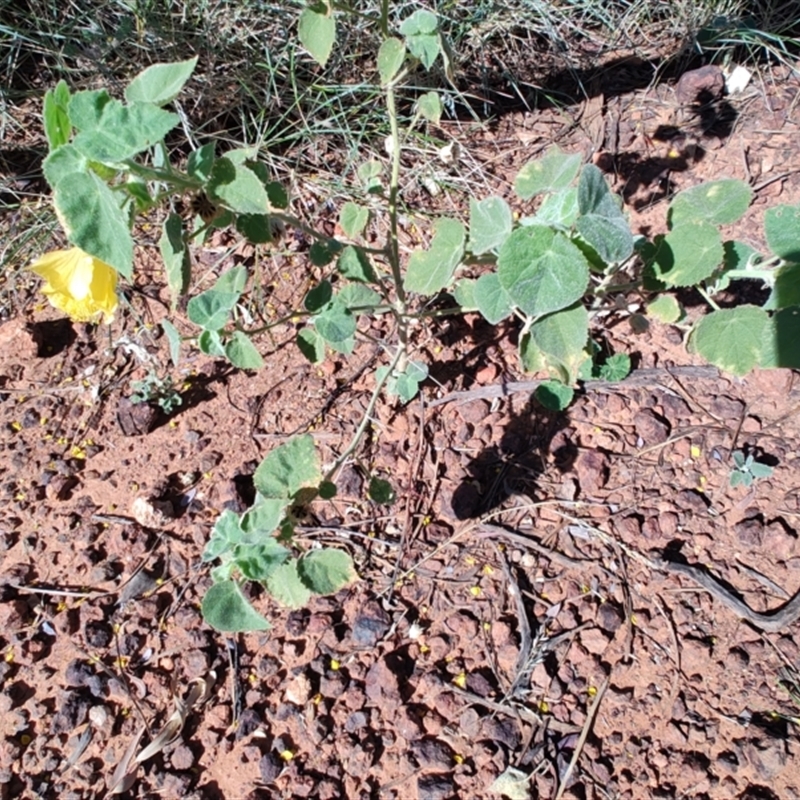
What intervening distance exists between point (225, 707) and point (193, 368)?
80 cm

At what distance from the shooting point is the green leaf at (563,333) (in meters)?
1.16

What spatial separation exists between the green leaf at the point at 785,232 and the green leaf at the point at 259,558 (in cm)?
88

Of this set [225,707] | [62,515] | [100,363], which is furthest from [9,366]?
[225,707]

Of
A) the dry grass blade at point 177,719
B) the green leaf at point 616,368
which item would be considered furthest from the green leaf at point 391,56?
the dry grass blade at point 177,719

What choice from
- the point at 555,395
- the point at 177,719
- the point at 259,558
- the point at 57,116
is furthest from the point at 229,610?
the point at 555,395

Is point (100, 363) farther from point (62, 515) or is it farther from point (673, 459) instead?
point (673, 459)

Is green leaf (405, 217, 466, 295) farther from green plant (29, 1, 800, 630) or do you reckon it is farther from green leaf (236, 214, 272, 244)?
green leaf (236, 214, 272, 244)

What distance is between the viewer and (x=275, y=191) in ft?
4.12

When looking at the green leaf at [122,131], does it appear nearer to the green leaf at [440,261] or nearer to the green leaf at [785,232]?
the green leaf at [440,261]

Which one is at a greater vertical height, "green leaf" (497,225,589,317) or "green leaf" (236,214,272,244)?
"green leaf" (497,225,589,317)

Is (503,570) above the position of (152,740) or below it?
above

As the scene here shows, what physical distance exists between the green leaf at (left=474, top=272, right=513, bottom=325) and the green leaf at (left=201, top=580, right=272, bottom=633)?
0.57m

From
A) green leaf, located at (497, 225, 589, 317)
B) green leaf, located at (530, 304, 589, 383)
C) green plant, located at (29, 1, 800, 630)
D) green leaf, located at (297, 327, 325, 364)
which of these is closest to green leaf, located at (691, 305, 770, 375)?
green plant, located at (29, 1, 800, 630)

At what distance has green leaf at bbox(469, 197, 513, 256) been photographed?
1183 millimetres
